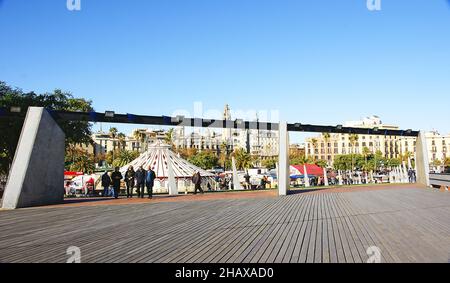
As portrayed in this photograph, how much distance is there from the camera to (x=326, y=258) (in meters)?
5.89

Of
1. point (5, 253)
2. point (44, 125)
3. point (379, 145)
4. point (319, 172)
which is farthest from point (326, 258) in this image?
point (379, 145)

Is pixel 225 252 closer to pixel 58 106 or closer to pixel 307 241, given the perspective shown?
pixel 307 241

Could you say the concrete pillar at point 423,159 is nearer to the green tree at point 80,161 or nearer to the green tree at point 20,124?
the green tree at point 20,124

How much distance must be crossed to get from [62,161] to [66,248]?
11210 millimetres

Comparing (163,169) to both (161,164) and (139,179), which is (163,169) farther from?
(139,179)

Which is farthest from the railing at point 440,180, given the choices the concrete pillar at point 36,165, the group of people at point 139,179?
the concrete pillar at point 36,165

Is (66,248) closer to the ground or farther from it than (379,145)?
closer to the ground

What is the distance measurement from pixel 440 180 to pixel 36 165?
77.4ft

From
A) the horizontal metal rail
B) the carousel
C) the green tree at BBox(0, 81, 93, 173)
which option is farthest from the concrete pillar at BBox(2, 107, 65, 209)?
the carousel

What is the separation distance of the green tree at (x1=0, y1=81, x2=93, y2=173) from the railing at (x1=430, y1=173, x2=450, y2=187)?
27198 mm

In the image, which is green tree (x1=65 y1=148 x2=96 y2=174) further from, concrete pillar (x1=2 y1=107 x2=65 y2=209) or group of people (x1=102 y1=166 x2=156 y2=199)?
concrete pillar (x1=2 y1=107 x2=65 y2=209)
